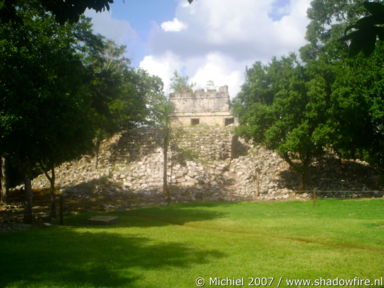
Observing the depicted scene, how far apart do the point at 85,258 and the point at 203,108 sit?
97.2 feet

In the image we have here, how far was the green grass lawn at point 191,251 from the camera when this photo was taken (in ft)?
21.3

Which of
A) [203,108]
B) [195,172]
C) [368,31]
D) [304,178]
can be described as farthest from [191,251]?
[203,108]

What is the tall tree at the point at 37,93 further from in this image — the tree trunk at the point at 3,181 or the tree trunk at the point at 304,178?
the tree trunk at the point at 304,178

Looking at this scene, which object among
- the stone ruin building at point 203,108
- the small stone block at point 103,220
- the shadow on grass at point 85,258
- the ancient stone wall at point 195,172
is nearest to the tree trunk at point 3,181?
the ancient stone wall at point 195,172

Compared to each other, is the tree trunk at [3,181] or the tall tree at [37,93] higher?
the tall tree at [37,93]

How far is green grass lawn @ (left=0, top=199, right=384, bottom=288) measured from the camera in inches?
256

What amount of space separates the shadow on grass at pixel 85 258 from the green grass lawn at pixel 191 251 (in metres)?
0.02

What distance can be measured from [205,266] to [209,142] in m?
24.7

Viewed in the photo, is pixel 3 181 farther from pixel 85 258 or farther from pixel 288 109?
pixel 288 109

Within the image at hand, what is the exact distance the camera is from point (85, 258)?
25.8 ft

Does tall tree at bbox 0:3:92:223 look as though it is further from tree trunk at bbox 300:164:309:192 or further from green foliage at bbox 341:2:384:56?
tree trunk at bbox 300:164:309:192

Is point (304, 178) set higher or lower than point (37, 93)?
lower

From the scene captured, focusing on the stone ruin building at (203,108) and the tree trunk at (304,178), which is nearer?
the tree trunk at (304,178)

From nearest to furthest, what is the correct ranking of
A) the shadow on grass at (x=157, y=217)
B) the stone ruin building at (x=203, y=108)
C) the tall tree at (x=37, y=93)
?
the tall tree at (x=37, y=93) < the shadow on grass at (x=157, y=217) < the stone ruin building at (x=203, y=108)
